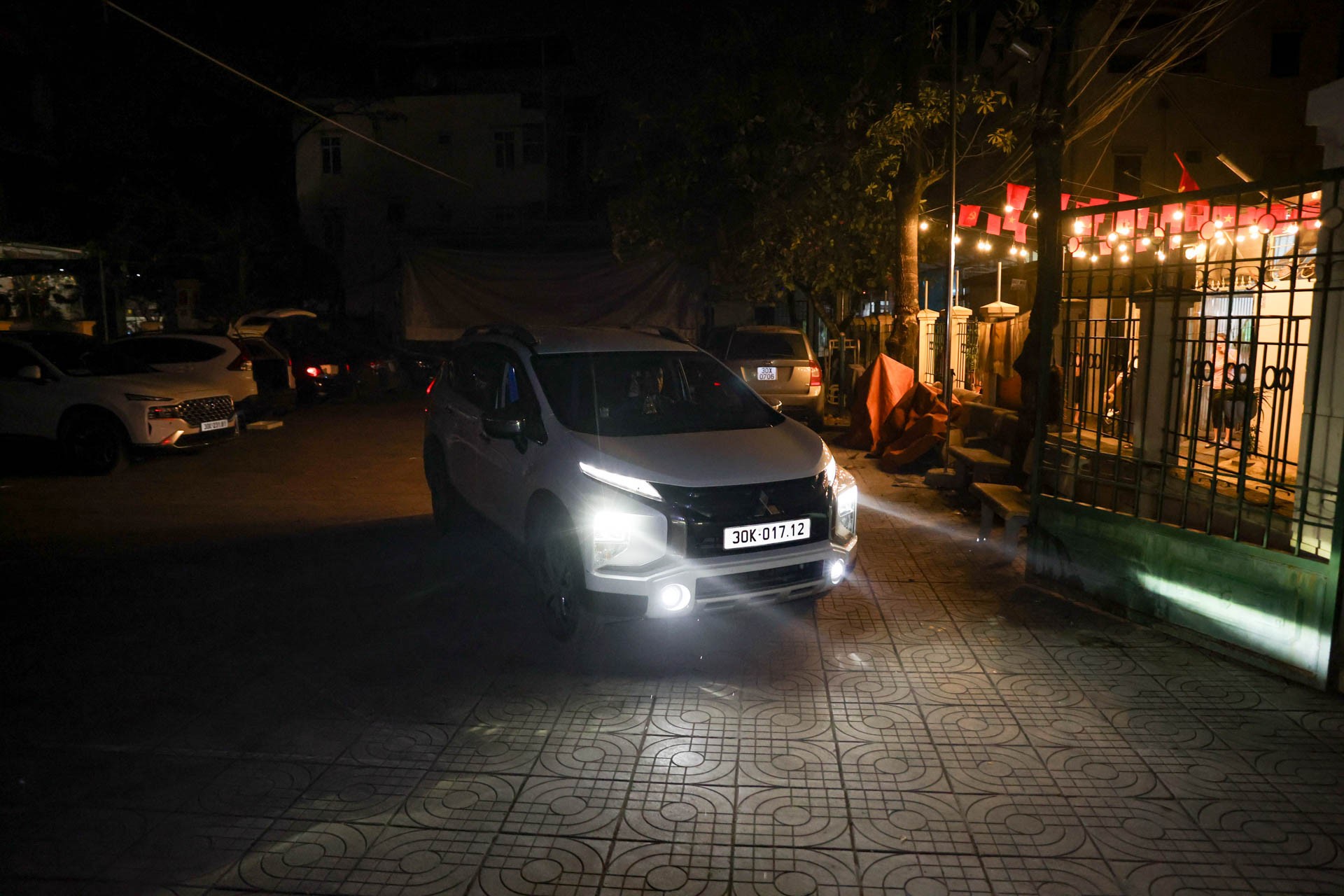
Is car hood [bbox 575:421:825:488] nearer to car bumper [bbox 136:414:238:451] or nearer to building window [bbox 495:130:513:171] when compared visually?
car bumper [bbox 136:414:238:451]

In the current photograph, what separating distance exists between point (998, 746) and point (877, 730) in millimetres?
533

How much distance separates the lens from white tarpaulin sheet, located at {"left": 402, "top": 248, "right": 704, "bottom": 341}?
13.7m

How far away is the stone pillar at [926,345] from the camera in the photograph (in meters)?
15.0

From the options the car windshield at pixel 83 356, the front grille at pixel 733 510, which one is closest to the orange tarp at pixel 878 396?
the front grille at pixel 733 510

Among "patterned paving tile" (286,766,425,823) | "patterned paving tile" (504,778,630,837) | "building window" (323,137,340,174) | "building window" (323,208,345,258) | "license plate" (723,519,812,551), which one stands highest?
"building window" (323,137,340,174)

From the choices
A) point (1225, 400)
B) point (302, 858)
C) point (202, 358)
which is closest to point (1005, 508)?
point (1225, 400)

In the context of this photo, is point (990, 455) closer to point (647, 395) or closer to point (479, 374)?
point (647, 395)

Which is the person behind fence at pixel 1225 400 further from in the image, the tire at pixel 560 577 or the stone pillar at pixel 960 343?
the stone pillar at pixel 960 343

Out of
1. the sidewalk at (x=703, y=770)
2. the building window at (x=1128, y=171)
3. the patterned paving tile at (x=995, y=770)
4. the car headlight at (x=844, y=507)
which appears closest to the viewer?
the sidewalk at (x=703, y=770)

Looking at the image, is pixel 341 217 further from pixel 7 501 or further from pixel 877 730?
pixel 877 730

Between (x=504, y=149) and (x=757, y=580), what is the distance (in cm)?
3545

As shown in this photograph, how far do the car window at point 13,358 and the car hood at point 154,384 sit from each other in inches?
23.9

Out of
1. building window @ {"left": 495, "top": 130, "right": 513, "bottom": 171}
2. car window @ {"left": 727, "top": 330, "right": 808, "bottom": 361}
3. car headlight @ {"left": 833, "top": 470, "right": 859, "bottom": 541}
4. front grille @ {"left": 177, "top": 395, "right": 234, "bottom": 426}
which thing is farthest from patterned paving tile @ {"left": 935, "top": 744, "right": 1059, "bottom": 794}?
building window @ {"left": 495, "top": 130, "right": 513, "bottom": 171}

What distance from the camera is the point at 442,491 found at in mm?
8000
